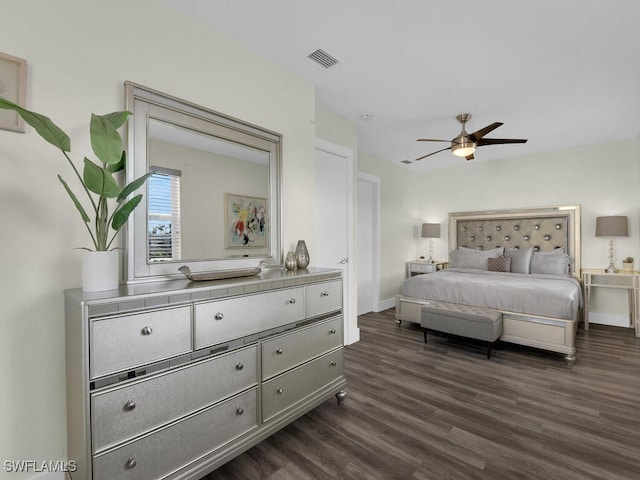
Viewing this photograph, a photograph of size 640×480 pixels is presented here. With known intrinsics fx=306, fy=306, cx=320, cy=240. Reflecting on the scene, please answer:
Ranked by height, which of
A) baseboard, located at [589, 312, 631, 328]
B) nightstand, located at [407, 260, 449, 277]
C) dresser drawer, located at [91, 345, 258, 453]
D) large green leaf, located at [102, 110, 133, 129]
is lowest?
baseboard, located at [589, 312, 631, 328]

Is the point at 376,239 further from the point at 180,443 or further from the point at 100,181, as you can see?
the point at 100,181

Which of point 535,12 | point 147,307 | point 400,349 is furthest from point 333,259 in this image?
point 535,12

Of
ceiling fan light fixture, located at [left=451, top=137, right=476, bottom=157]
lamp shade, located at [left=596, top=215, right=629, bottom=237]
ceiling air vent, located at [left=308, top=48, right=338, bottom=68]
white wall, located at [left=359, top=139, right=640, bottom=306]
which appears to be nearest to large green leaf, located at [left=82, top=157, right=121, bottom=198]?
ceiling air vent, located at [left=308, top=48, right=338, bottom=68]

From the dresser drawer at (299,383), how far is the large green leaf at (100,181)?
1.29 meters

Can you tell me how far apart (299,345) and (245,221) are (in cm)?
96

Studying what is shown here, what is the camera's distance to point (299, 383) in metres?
Result: 2.02

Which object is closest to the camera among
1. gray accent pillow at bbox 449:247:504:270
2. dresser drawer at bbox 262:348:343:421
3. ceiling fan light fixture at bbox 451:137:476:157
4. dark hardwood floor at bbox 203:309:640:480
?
dark hardwood floor at bbox 203:309:640:480

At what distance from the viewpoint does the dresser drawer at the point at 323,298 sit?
2.11 metres

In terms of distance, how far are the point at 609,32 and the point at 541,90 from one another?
85 centimetres

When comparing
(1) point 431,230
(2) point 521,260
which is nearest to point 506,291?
(2) point 521,260

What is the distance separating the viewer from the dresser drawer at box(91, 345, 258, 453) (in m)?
1.23

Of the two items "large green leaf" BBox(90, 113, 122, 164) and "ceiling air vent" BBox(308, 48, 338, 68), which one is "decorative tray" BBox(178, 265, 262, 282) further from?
"ceiling air vent" BBox(308, 48, 338, 68)

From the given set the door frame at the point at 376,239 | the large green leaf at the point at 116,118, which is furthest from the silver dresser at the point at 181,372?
the door frame at the point at 376,239

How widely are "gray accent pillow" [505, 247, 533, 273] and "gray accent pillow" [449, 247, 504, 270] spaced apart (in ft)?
0.82
